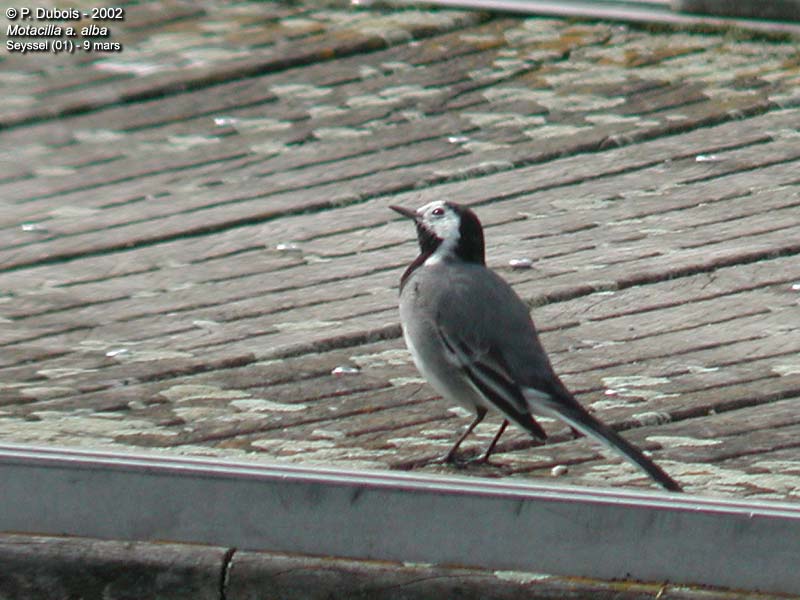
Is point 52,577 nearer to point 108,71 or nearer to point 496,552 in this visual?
point 496,552

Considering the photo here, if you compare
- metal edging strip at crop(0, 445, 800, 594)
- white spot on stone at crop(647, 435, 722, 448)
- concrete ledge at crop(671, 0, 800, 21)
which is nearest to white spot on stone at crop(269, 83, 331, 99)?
concrete ledge at crop(671, 0, 800, 21)

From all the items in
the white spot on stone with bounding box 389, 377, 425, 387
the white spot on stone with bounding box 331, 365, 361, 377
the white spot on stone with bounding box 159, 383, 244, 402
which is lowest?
the white spot on stone with bounding box 159, 383, 244, 402

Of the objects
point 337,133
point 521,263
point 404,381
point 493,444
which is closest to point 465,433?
point 493,444

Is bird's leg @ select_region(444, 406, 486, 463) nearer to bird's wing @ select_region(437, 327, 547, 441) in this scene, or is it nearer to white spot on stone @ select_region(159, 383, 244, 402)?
bird's wing @ select_region(437, 327, 547, 441)

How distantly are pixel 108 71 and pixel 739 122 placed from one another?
2.93m

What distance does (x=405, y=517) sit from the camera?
3650mm

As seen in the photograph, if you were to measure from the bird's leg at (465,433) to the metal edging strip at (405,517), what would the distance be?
43cm

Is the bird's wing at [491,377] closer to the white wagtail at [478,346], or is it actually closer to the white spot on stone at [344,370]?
the white wagtail at [478,346]

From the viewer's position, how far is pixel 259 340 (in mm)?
5059

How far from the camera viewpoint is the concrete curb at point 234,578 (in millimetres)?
3559

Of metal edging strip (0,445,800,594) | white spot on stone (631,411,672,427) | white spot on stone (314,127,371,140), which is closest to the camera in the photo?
metal edging strip (0,445,800,594)

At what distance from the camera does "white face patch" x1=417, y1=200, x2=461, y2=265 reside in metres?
4.85

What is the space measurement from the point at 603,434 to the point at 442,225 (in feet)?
3.83

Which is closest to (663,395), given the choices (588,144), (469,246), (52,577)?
(469,246)
